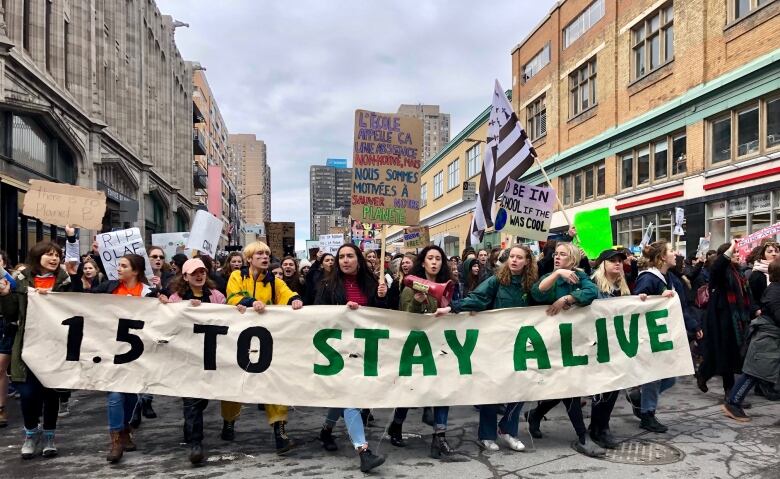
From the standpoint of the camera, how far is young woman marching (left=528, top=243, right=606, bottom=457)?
4812mm

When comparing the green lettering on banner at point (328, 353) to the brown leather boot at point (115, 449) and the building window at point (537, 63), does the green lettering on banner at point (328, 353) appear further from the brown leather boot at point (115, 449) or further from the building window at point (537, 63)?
the building window at point (537, 63)

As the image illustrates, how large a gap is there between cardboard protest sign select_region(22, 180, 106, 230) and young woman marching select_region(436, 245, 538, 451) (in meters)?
4.94

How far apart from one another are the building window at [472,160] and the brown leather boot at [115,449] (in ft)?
110

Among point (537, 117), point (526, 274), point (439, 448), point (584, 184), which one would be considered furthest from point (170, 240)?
point (537, 117)

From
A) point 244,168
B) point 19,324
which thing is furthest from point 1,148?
point 244,168

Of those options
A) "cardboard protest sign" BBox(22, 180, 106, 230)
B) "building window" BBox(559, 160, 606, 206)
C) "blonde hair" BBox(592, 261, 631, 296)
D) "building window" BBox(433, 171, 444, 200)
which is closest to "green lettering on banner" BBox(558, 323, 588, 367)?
"blonde hair" BBox(592, 261, 631, 296)

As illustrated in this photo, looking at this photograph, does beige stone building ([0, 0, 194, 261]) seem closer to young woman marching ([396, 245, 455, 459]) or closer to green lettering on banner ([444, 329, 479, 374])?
young woman marching ([396, 245, 455, 459])

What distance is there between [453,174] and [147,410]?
39.3m

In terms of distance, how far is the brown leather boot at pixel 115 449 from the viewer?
15.3 feet

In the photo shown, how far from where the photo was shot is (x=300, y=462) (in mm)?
4676

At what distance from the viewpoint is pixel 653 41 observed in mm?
19766

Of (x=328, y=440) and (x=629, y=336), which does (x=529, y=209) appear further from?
(x=328, y=440)

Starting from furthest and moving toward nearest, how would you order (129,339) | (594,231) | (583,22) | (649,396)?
(583,22), (594,231), (649,396), (129,339)

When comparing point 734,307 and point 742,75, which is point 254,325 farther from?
point 742,75
